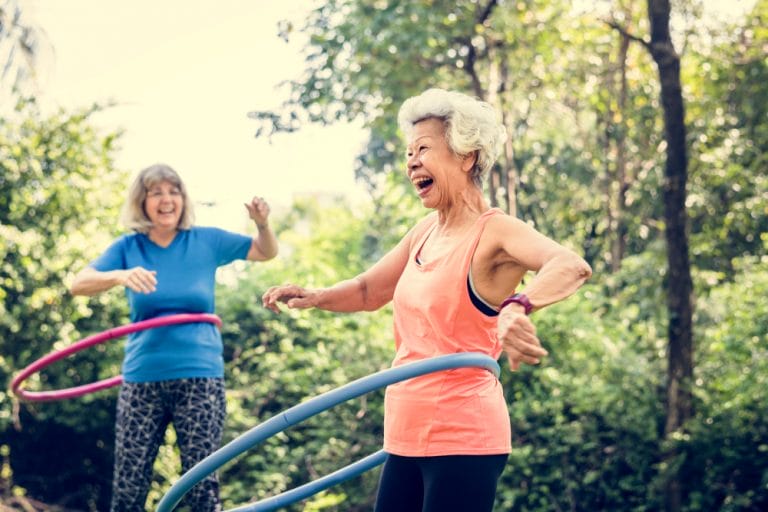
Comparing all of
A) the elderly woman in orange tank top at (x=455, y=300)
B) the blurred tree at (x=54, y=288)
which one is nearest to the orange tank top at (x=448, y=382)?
the elderly woman in orange tank top at (x=455, y=300)

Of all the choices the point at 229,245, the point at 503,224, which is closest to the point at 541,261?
the point at 503,224

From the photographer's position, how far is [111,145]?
717cm

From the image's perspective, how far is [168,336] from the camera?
4.00 metres

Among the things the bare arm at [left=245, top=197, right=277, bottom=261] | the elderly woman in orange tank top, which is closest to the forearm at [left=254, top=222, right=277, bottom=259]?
the bare arm at [left=245, top=197, right=277, bottom=261]

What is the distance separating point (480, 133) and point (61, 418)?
15.8 ft

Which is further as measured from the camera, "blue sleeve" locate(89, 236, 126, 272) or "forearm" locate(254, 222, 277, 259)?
"forearm" locate(254, 222, 277, 259)

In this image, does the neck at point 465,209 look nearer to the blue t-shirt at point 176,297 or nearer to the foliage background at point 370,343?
the blue t-shirt at point 176,297

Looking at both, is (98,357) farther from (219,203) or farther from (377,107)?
(377,107)

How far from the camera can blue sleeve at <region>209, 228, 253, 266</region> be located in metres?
4.21

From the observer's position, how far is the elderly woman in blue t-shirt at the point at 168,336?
3.97 meters

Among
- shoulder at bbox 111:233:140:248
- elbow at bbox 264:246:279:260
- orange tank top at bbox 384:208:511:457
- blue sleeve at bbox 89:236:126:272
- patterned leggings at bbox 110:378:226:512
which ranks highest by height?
shoulder at bbox 111:233:140:248

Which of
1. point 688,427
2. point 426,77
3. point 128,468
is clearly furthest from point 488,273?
point 426,77

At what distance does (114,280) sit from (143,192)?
560 millimetres

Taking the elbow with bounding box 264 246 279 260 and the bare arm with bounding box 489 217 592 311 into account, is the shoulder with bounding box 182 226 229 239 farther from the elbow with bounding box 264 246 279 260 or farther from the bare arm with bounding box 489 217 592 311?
the bare arm with bounding box 489 217 592 311
